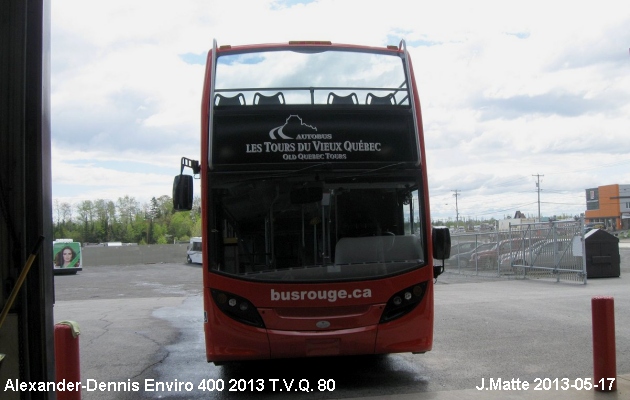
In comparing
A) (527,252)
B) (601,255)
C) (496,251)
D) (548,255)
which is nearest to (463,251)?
(496,251)

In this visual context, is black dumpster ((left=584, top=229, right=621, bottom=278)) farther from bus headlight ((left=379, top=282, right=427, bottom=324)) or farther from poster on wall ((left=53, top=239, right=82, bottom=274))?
poster on wall ((left=53, top=239, right=82, bottom=274))

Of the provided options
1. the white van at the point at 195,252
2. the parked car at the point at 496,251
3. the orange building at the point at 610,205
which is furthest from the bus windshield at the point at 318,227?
the orange building at the point at 610,205

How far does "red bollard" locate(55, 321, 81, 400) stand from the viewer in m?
4.59

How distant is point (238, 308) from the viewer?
653 centimetres

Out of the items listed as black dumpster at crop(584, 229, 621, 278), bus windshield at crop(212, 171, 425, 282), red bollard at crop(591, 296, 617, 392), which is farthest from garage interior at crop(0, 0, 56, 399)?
black dumpster at crop(584, 229, 621, 278)

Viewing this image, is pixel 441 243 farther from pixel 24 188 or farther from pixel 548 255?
pixel 548 255

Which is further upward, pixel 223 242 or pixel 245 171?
pixel 245 171

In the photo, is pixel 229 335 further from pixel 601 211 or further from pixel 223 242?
pixel 601 211

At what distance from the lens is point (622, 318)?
36.9 feet

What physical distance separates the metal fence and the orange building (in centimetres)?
6345

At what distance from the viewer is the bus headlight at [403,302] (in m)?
6.62

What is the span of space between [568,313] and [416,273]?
6.79 m

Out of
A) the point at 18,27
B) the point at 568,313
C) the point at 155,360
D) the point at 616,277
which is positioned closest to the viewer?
the point at 18,27

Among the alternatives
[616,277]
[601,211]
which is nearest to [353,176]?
[616,277]
